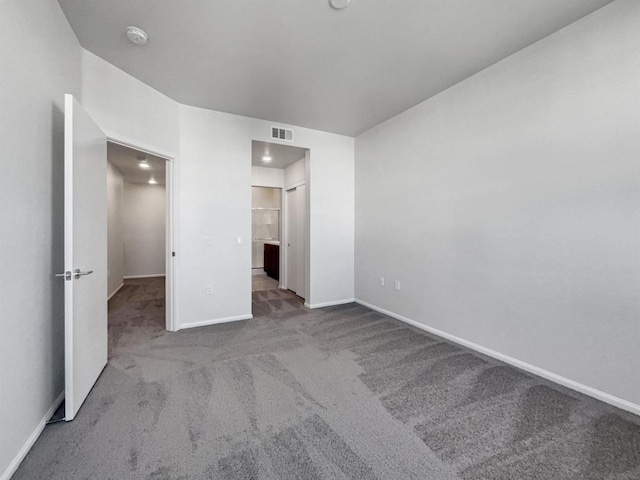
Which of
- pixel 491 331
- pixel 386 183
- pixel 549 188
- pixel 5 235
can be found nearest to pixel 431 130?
pixel 386 183

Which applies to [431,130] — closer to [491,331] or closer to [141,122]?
[491,331]

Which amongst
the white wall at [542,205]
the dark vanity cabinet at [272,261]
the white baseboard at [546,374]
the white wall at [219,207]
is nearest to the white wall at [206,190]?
the white wall at [219,207]

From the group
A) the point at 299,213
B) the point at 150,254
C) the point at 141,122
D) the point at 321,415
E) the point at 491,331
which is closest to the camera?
the point at 321,415

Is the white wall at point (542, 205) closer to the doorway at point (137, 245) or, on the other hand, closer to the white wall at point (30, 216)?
the doorway at point (137, 245)

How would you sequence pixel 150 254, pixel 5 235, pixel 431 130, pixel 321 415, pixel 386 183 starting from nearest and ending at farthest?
1. pixel 5 235
2. pixel 321 415
3. pixel 431 130
4. pixel 386 183
5. pixel 150 254

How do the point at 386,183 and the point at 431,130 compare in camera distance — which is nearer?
the point at 431,130

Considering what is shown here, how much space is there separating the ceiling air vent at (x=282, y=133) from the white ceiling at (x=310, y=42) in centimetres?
64

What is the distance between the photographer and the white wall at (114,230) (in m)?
5.08

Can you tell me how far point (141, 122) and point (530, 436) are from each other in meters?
4.08

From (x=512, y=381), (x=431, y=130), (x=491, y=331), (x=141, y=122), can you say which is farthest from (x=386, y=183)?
(x=141, y=122)

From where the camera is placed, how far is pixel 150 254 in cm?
724

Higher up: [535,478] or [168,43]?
[168,43]

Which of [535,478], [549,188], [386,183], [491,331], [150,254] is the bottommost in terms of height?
[535,478]

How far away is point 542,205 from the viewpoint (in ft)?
7.45
